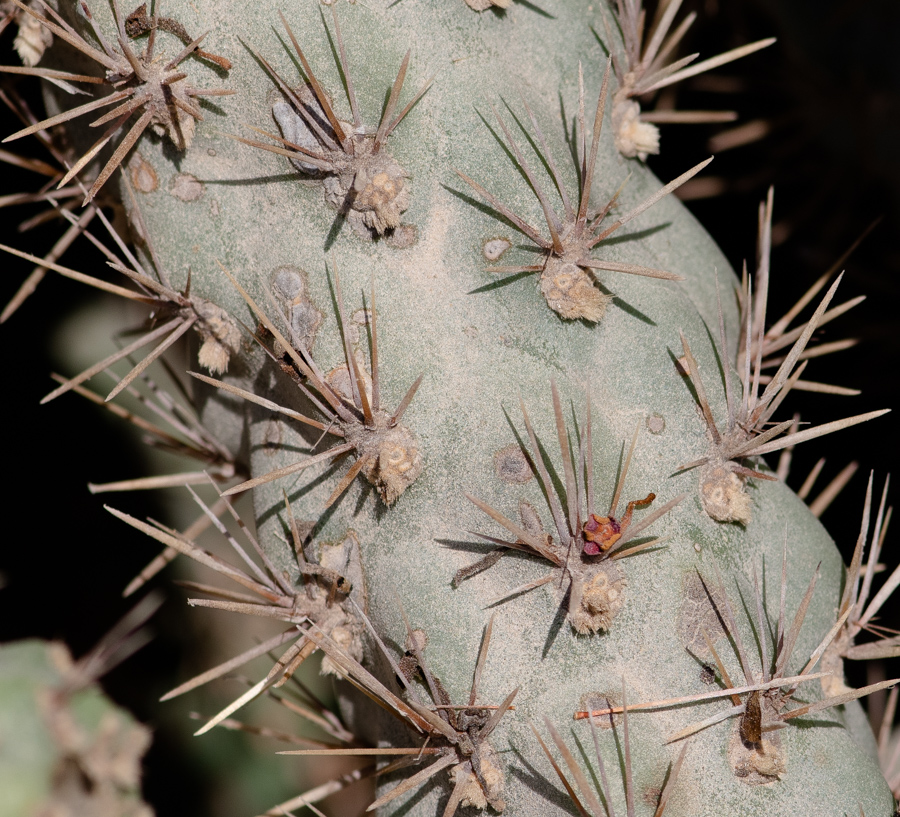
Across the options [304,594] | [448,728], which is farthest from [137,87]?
[448,728]

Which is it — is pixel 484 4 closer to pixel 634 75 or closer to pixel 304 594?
pixel 634 75

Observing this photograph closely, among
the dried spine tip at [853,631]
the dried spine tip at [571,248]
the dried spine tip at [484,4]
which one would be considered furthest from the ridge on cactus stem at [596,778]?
the dried spine tip at [484,4]

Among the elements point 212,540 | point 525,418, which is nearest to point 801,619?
point 525,418

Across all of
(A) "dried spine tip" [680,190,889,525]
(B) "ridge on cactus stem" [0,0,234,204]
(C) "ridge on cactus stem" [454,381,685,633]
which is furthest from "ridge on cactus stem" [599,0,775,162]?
(B) "ridge on cactus stem" [0,0,234,204]

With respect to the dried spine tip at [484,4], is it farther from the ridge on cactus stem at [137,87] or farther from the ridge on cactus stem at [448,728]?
the ridge on cactus stem at [448,728]

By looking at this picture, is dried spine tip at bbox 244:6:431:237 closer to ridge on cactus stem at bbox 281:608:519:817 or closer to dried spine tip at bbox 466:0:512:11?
dried spine tip at bbox 466:0:512:11
